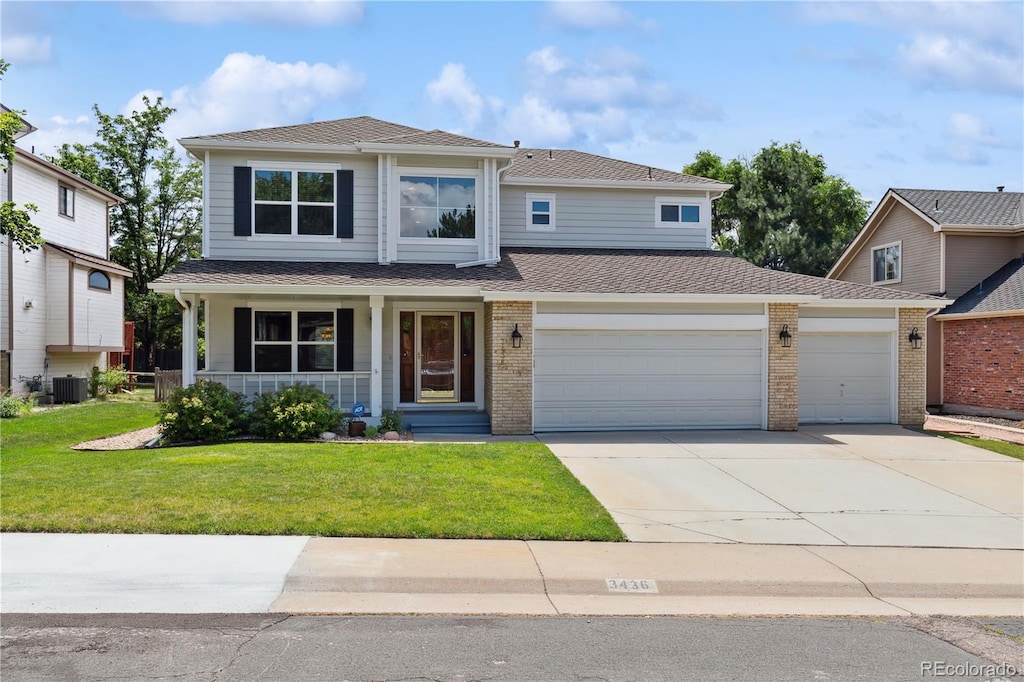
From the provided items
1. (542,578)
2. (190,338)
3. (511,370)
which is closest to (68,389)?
(190,338)

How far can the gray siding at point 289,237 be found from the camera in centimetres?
1603

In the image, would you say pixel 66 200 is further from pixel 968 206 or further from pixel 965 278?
pixel 968 206

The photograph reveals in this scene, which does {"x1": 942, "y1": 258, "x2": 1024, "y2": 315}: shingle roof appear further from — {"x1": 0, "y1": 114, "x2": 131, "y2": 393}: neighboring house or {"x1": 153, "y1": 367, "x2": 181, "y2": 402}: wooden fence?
{"x1": 0, "y1": 114, "x2": 131, "y2": 393}: neighboring house

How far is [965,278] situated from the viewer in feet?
71.9

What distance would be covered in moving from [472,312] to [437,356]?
4.12 feet

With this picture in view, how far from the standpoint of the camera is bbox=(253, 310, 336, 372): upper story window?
1583 cm

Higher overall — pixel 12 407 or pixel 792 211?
pixel 792 211

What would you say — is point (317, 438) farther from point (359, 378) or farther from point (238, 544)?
point (238, 544)

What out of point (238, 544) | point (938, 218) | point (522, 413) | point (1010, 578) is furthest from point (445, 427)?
point (938, 218)

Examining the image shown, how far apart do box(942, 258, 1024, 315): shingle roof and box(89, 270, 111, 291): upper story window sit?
2583 cm

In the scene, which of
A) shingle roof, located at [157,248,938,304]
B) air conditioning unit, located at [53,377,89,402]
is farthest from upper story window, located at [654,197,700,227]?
air conditioning unit, located at [53,377,89,402]

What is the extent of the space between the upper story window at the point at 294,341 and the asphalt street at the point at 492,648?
10391 millimetres

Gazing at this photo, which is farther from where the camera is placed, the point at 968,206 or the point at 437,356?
the point at 968,206

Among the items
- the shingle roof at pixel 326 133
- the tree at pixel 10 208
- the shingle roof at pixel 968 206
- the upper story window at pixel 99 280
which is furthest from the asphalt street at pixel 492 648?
the upper story window at pixel 99 280
